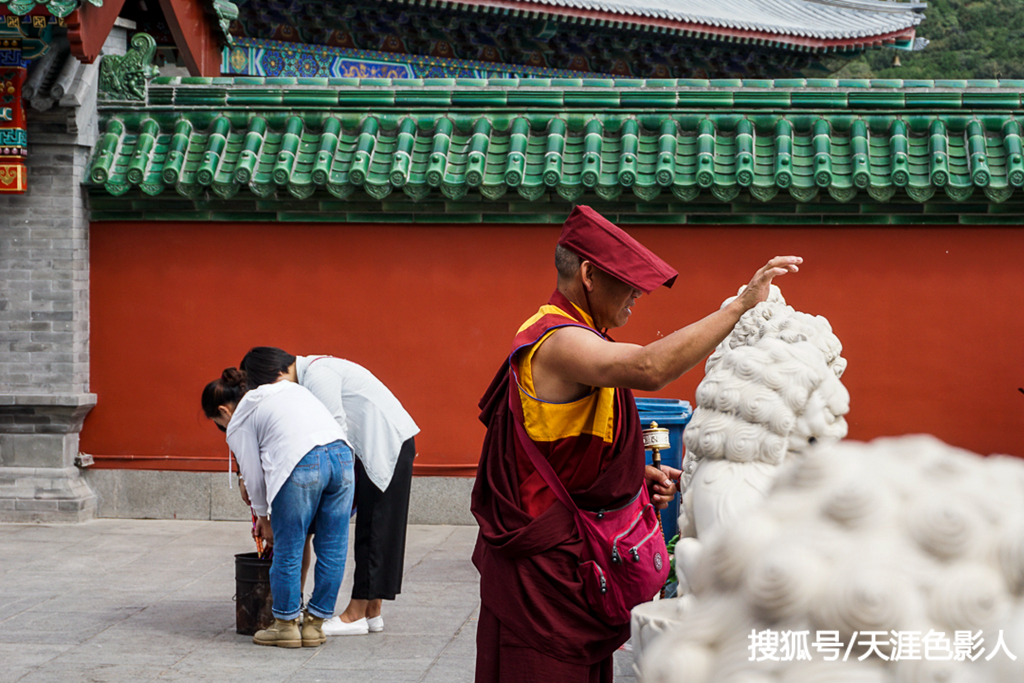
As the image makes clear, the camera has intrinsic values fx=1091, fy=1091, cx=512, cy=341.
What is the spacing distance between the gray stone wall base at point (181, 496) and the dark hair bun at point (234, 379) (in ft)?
8.96

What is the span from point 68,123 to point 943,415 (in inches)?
237

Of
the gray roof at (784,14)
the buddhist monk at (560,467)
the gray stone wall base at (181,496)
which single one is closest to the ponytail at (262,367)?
the buddhist monk at (560,467)

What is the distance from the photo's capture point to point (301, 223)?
7.41 metres

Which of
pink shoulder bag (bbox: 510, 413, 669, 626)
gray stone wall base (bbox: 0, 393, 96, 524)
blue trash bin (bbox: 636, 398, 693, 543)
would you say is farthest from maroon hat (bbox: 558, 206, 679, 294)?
gray stone wall base (bbox: 0, 393, 96, 524)

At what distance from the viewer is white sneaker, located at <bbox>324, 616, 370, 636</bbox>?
16.3 ft

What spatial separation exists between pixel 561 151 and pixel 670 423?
290 cm

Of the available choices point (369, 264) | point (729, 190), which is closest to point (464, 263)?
point (369, 264)

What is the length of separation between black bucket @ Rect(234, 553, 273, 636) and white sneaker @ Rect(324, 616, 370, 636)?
0.26 metres

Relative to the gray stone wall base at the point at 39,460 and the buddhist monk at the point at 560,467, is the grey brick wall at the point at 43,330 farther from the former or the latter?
the buddhist monk at the point at 560,467

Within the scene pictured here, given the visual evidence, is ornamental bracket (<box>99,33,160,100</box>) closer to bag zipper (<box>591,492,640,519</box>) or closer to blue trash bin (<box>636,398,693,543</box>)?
blue trash bin (<box>636,398,693,543</box>)

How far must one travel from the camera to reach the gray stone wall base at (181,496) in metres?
7.38

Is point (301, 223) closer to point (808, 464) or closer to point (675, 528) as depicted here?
point (675, 528)

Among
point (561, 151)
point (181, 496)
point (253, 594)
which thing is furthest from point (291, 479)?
point (561, 151)

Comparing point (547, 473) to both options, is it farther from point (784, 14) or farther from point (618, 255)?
point (784, 14)
